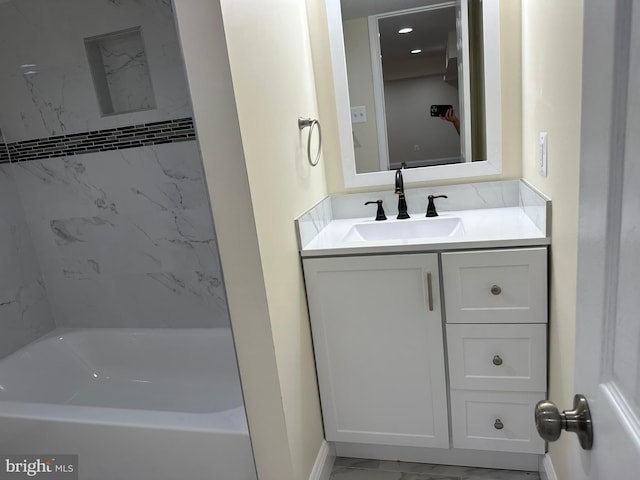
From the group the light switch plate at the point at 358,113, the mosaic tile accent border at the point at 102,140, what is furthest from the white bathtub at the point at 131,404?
the light switch plate at the point at 358,113

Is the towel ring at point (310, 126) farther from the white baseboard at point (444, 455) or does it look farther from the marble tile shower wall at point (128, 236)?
the white baseboard at point (444, 455)

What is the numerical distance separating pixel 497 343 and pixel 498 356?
5 cm

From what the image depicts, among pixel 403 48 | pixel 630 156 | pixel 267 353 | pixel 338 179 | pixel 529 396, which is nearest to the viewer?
pixel 630 156

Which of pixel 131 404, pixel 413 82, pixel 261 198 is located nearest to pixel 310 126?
pixel 413 82

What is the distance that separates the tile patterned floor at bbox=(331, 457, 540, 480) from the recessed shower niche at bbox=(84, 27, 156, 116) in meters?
1.83

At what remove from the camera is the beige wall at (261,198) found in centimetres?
114

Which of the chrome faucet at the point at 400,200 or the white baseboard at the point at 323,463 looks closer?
the white baseboard at the point at 323,463

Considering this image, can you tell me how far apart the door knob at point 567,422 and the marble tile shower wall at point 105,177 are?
5.29ft

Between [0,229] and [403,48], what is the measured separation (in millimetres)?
2137

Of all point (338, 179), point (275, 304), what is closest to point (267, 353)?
point (275, 304)

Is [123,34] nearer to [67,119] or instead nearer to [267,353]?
[67,119]

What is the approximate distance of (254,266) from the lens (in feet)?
4.09

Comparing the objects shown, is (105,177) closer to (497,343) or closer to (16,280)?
(16,280)

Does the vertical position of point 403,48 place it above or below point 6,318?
above
